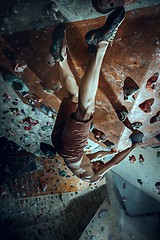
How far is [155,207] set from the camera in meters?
1.99

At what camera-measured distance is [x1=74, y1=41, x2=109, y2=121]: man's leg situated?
86 cm

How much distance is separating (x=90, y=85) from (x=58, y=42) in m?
0.18

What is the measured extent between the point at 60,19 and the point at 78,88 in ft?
0.78

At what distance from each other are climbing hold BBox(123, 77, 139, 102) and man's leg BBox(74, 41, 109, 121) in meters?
0.17

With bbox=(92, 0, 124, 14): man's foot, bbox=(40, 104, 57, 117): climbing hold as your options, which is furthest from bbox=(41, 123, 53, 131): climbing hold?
bbox=(92, 0, 124, 14): man's foot

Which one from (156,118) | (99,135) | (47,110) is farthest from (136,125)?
(47,110)

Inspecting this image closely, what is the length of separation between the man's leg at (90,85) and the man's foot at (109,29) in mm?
16

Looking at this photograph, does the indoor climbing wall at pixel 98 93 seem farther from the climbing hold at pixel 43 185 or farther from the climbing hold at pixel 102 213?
the climbing hold at pixel 102 213

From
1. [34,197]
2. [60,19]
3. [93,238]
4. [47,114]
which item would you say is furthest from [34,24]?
[93,238]

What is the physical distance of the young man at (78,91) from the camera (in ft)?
2.74

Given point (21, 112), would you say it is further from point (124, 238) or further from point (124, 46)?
point (124, 238)

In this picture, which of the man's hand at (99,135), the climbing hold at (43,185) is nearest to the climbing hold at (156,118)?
the man's hand at (99,135)

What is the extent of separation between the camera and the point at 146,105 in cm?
117

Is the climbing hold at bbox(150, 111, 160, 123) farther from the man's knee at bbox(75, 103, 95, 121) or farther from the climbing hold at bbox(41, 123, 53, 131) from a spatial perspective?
the climbing hold at bbox(41, 123, 53, 131)
